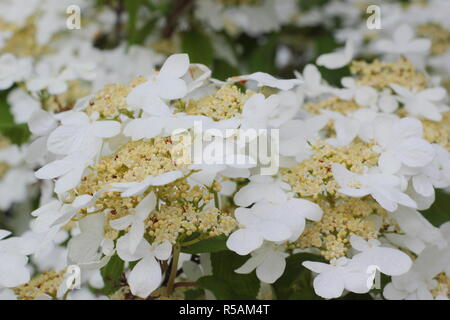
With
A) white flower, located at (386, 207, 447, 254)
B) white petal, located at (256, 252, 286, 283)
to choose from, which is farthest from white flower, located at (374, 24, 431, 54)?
white petal, located at (256, 252, 286, 283)

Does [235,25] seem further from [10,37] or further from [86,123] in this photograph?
[86,123]

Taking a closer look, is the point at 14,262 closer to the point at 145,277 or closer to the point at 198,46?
the point at 145,277

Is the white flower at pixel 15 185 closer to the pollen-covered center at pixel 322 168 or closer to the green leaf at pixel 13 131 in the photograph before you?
the green leaf at pixel 13 131

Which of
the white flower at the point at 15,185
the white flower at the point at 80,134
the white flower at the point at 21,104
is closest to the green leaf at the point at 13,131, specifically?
the white flower at the point at 21,104

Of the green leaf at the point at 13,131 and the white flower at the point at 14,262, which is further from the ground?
the white flower at the point at 14,262
